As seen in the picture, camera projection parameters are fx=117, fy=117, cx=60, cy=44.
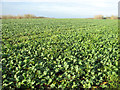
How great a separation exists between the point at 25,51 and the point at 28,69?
1.39 meters

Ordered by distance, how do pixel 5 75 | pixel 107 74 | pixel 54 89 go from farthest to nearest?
pixel 107 74 → pixel 5 75 → pixel 54 89

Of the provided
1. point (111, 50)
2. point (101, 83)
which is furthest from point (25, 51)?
point (111, 50)

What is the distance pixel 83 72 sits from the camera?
487 cm

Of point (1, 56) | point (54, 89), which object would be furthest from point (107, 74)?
point (1, 56)

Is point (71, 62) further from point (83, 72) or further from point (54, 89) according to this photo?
point (54, 89)

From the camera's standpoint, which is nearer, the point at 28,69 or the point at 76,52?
the point at 28,69

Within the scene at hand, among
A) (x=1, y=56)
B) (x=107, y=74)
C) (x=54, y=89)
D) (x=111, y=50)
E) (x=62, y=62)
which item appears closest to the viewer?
(x=54, y=89)

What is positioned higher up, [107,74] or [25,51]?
[25,51]

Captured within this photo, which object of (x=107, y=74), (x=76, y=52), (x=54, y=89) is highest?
(x=76, y=52)

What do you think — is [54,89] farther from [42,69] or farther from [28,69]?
[28,69]

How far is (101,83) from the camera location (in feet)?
15.7

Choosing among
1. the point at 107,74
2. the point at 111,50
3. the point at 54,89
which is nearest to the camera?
the point at 54,89

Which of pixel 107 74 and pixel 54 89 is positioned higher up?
pixel 107 74

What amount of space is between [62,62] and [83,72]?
1.08m
